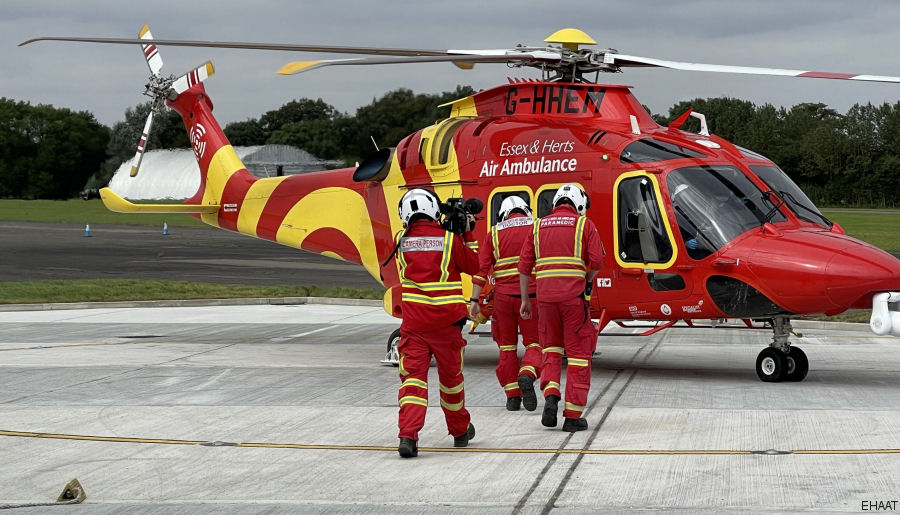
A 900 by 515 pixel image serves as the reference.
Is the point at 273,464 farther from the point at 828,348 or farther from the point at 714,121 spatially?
the point at 714,121

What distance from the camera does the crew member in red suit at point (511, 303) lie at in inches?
403

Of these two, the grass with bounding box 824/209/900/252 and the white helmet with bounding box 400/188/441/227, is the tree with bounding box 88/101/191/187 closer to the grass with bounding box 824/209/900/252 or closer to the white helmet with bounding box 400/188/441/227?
the grass with bounding box 824/209/900/252

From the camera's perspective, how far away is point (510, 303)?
1067 centimetres

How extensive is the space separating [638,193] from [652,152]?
47 centimetres

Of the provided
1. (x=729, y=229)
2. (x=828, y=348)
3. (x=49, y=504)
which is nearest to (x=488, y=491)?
(x=49, y=504)

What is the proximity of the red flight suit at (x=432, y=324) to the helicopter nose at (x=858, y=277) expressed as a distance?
4165mm

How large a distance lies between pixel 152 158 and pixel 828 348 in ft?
137

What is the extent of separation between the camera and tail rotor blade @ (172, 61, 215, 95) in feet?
60.7

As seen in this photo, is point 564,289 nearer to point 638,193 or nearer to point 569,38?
point 638,193

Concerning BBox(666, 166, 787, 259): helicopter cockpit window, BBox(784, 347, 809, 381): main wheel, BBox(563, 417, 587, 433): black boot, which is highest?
BBox(666, 166, 787, 259): helicopter cockpit window

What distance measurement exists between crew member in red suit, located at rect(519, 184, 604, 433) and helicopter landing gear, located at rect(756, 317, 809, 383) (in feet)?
9.89

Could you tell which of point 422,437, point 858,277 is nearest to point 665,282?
point 858,277

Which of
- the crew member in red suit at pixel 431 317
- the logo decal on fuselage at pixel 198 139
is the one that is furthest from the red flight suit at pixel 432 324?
the logo decal on fuselage at pixel 198 139

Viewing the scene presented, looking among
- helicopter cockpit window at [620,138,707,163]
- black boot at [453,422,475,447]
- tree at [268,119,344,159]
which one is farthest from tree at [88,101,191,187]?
black boot at [453,422,475,447]
